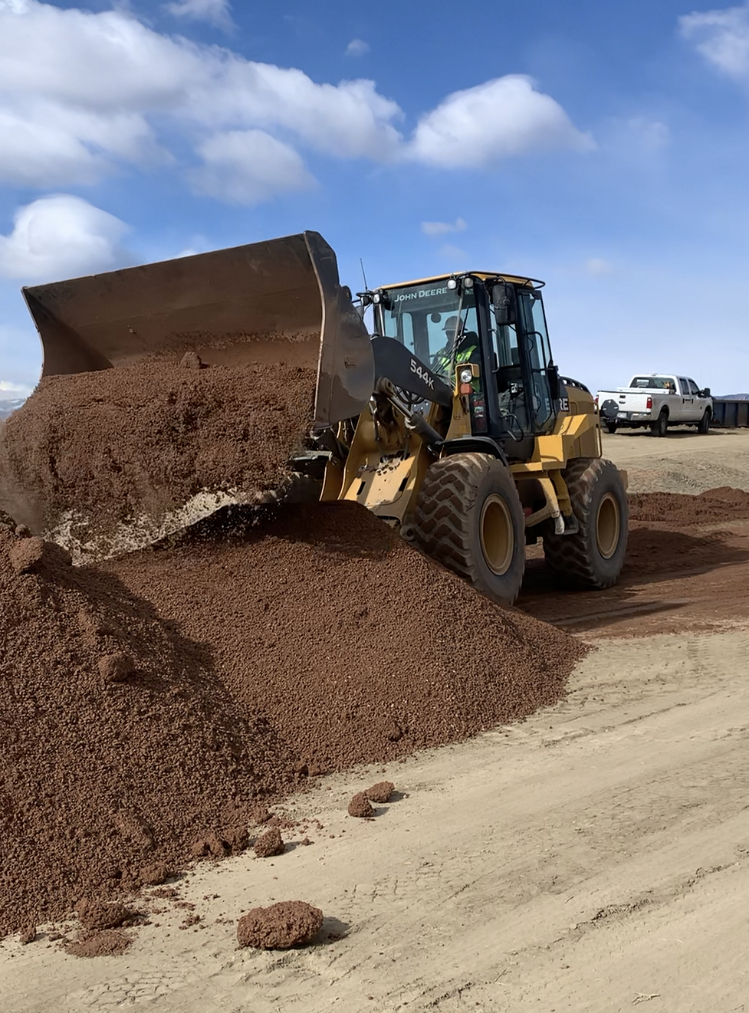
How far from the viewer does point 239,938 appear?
9.30 ft

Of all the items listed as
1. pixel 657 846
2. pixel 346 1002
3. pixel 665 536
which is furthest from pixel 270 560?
pixel 665 536

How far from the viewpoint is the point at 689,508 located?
15406 millimetres

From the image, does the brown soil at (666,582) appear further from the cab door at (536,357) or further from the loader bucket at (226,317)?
the loader bucket at (226,317)

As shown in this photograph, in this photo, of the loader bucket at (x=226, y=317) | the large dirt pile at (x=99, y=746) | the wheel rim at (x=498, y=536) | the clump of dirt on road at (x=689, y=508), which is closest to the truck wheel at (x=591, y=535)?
the wheel rim at (x=498, y=536)

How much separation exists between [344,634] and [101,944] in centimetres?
255

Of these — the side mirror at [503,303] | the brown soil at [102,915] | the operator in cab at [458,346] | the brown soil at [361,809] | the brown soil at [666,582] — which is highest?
the side mirror at [503,303]

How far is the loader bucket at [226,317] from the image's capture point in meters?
5.93

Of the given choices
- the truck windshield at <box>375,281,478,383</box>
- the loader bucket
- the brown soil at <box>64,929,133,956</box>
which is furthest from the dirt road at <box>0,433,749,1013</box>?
the truck windshield at <box>375,281,478,383</box>

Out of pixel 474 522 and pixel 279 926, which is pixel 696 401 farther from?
pixel 279 926

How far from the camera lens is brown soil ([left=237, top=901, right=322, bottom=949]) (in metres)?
2.79

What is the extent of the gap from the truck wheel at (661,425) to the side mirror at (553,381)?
56.0 feet

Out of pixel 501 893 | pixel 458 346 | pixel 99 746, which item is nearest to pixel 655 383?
pixel 458 346

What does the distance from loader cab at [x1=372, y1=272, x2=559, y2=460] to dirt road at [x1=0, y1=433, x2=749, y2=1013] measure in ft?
12.8

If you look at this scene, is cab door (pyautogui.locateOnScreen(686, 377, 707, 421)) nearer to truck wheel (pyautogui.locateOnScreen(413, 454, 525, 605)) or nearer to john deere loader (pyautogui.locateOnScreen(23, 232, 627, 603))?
john deere loader (pyautogui.locateOnScreen(23, 232, 627, 603))
